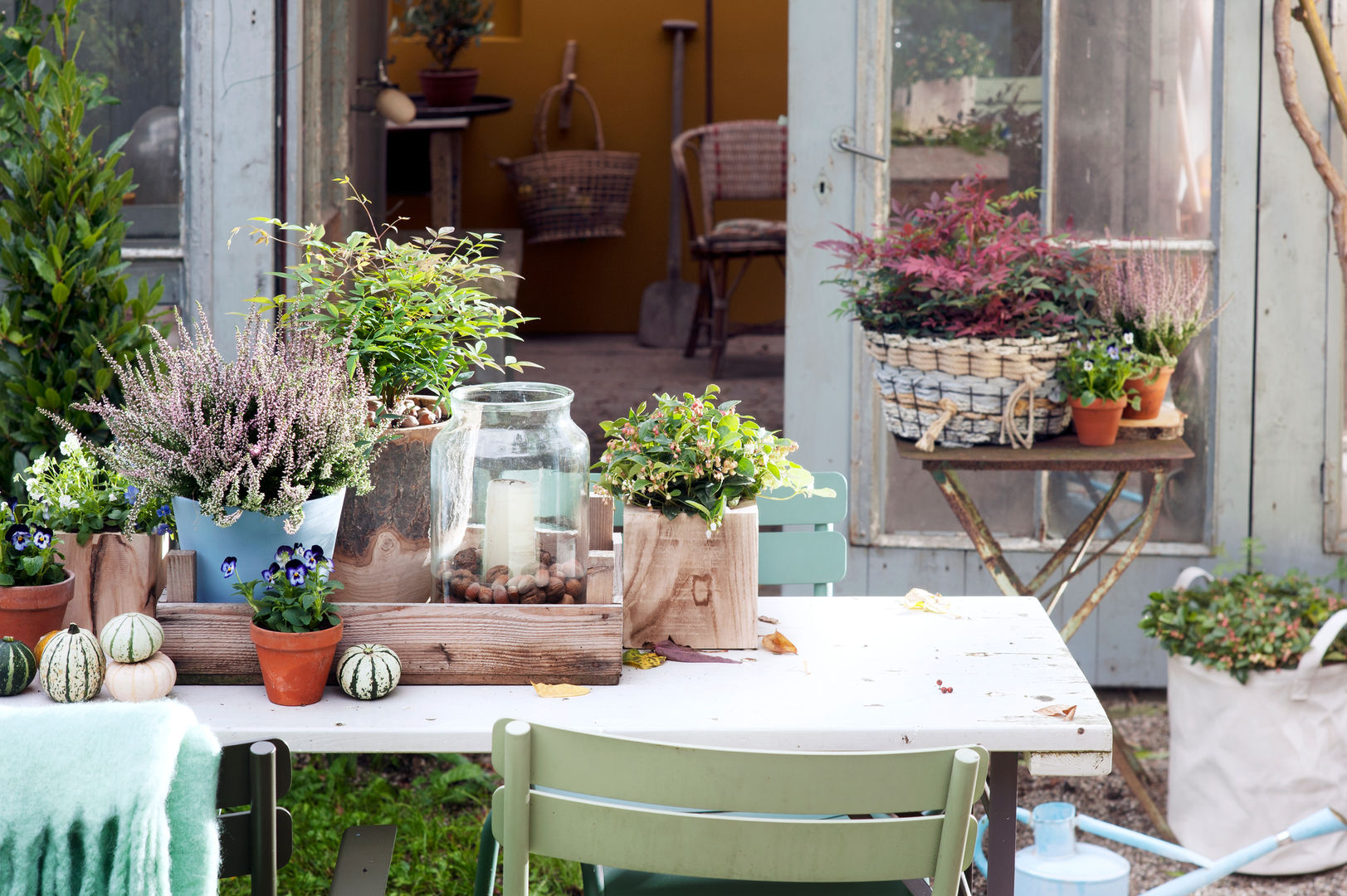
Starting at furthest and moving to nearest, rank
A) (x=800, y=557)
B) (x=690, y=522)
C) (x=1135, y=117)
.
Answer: (x=1135, y=117) < (x=800, y=557) < (x=690, y=522)

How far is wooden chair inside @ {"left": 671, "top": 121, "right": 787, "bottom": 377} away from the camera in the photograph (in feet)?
20.8

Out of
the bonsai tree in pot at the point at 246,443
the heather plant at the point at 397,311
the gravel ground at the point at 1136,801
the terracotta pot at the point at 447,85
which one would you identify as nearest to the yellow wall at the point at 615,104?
the terracotta pot at the point at 447,85

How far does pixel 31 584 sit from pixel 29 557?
35 mm

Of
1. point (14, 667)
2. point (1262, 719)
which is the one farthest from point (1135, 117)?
point (14, 667)

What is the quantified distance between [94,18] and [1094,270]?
2.49 metres

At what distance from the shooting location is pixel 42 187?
275 cm

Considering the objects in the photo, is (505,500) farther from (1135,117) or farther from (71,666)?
(1135,117)

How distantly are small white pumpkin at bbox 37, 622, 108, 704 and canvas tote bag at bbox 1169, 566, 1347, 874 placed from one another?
2183 millimetres

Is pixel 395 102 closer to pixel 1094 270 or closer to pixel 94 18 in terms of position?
pixel 94 18

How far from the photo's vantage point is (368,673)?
1713 mm

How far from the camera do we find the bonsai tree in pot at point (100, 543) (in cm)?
181

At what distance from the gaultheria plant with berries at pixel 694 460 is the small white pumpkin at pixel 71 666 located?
2.24 feet

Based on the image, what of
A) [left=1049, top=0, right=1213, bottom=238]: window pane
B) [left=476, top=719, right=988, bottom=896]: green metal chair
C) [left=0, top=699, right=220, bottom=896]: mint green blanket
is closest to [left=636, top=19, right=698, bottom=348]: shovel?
[left=1049, top=0, right=1213, bottom=238]: window pane

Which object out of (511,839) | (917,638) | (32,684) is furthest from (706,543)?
(32,684)
